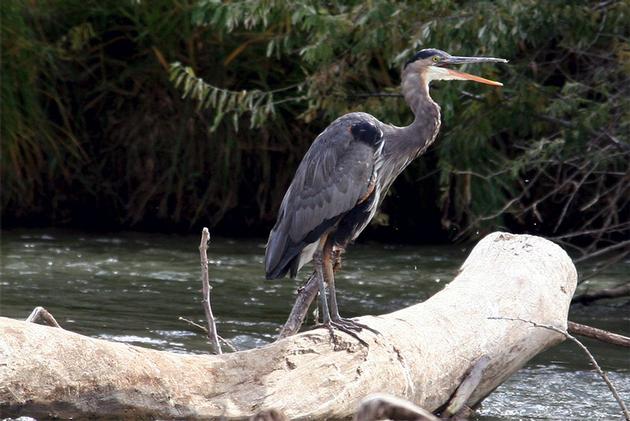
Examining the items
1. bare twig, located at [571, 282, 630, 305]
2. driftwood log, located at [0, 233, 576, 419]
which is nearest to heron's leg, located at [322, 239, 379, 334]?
driftwood log, located at [0, 233, 576, 419]

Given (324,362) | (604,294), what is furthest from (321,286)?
(604,294)

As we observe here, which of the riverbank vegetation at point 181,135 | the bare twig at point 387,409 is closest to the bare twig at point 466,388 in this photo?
the bare twig at point 387,409

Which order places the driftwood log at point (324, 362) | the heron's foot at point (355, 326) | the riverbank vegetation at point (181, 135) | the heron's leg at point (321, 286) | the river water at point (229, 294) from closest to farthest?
1. the driftwood log at point (324, 362)
2. the heron's foot at point (355, 326)
3. the heron's leg at point (321, 286)
4. the river water at point (229, 294)
5. the riverbank vegetation at point (181, 135)

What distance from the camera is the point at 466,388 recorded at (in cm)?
429

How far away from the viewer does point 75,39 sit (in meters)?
10.1

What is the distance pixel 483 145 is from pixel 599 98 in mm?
822

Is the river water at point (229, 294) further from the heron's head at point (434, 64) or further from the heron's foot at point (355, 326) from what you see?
the heron's head at point (434, 64)

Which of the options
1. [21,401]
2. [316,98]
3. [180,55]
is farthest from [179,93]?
[21,401]

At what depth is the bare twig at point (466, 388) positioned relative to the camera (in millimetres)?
4258

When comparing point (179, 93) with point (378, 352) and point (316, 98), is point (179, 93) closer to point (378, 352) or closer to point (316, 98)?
point (316, 98)

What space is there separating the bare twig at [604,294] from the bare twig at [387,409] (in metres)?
4.53

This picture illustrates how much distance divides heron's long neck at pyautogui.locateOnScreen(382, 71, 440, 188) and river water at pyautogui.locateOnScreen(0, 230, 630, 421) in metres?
1.11

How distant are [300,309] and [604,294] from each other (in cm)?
289

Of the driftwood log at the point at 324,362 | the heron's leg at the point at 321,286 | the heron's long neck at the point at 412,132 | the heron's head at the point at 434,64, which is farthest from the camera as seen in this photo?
the heron's head at the point at 434,64
